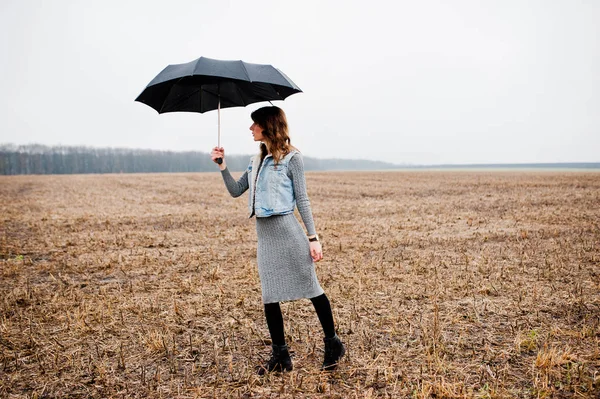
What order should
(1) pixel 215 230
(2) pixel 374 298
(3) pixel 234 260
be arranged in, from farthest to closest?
(1) pixel 215 230
(3) pixel 234 260
(2) pixel 374 298

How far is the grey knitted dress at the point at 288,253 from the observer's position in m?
3.51

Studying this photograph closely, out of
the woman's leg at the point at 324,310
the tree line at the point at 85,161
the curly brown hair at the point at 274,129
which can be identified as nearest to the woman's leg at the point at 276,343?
the woman's leg at the point at 324,310

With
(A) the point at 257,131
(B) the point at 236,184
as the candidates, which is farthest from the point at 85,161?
(A) the point at 257,131

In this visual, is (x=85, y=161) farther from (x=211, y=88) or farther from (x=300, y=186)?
(x=300, y=186)

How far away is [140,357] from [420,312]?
3608mm

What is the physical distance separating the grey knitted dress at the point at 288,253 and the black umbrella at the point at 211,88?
97cm

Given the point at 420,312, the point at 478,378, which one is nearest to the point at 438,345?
the point at 478,378

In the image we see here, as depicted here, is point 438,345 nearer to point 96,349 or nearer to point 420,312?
point 420,312

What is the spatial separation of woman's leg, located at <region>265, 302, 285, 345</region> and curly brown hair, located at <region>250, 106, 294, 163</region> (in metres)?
1.35

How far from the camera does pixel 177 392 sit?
11.9 ft

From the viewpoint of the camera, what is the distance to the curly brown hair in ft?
11.5

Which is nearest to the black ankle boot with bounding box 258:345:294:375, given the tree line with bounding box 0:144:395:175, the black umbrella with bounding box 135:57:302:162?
the black umbrella with bounding box 135:57:302:162

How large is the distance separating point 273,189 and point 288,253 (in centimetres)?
59

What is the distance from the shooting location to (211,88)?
4527 mm
